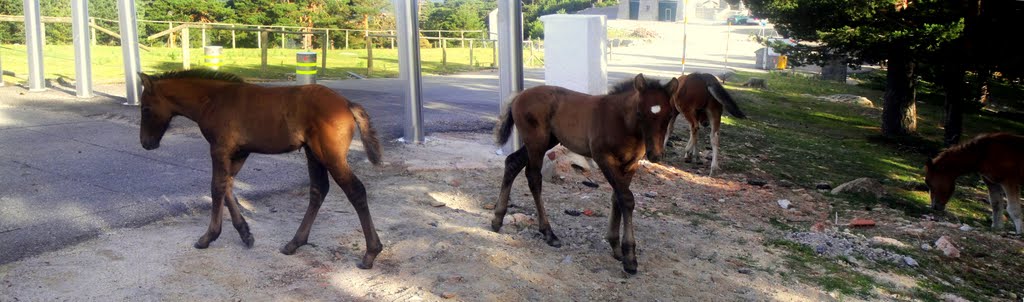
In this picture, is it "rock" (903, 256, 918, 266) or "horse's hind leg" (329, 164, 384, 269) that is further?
"rock" (903, 256, 918, 266)

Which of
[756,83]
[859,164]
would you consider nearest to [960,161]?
[859,164]

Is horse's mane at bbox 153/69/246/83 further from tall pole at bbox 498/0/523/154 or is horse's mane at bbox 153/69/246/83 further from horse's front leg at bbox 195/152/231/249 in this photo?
tall pole at bbox 498/0/523/154

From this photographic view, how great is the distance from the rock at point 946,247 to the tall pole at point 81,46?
595 inches

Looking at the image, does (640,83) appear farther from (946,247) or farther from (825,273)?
(946,247)

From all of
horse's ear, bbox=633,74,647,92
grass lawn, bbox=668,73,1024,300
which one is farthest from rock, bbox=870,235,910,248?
horse's ear, bbox=633,74,647,92

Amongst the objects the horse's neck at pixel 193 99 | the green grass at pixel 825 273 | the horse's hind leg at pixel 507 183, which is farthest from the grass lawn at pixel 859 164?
the horse's neck at pixel 193 99

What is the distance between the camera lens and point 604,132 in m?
6.68

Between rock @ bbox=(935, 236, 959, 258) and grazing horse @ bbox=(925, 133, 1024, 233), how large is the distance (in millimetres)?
1690

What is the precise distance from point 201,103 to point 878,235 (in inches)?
274

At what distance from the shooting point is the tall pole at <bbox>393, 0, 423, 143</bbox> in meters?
11.6

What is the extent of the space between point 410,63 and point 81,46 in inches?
327

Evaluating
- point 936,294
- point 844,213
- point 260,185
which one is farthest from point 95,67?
point 936,294

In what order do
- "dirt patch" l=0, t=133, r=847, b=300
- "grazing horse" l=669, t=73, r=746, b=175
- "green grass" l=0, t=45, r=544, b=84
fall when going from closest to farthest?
"dirt patch" l=0, t=133, r=847, b=300
"grazing horse" l=669, t=73, r=746, b=175
"green grass" l=0, t=45, r=544, b=84

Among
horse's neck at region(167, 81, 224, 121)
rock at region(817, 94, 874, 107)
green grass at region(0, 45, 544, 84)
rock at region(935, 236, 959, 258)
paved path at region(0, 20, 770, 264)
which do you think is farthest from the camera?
rock at region(817, 94, 874, 107)
